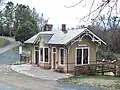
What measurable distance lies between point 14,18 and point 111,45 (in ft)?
192

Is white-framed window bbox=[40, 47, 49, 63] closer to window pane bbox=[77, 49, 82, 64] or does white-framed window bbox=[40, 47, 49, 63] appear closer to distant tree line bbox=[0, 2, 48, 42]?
window pane bbox=[77, 49, 82, 64]

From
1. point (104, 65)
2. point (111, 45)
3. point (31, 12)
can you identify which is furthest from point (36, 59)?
point (31, 12)

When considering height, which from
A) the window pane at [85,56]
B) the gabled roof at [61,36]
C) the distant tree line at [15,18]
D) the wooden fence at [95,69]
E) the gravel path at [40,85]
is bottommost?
the gravel path at [40,85]

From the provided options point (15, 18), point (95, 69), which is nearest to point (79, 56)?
point (95, 69)

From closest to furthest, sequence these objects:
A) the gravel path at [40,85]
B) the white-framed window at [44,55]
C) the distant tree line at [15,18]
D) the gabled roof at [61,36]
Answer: the gravel path at [40,85], the gabled roof at [61,36], the white-framed window at [44,55], the distant tree line at [15,18]

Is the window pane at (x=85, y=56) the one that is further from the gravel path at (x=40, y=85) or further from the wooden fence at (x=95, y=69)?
the gravel path at (x=40, y=85)

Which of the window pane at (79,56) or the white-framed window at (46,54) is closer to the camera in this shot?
the window pane at (79,56)

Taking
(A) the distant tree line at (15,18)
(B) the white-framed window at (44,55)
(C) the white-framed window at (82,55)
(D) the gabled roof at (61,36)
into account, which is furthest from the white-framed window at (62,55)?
(A) the distant tree line at (15,18)

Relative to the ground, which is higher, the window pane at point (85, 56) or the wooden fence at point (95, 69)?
the window pane at point (85, 56)

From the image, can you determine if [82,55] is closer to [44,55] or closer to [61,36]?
[61,36]

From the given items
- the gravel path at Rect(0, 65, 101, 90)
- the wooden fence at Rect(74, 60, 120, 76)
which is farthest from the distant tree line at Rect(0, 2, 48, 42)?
the gravel path at Rect(0, 65, 101, 90)

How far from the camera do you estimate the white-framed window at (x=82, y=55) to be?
100 ft

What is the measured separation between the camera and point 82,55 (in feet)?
101

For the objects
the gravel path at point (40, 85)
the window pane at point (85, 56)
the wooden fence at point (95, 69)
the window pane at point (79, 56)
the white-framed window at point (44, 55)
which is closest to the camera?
the gravel path at point (40, 85)
